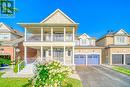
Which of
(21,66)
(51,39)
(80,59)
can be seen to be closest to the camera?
(21,66)

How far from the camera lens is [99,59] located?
4856cm

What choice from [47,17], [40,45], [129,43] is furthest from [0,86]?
[129,43]

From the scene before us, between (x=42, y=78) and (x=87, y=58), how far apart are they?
136ft

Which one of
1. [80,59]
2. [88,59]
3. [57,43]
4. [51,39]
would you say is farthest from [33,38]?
[88,59]

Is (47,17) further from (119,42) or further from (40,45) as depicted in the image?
(119,42)

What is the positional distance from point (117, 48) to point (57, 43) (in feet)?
74.8

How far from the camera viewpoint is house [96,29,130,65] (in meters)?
48.3

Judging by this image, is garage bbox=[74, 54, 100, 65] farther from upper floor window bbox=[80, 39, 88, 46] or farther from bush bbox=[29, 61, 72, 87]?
bush bbox=[29, 61, 72, 87]

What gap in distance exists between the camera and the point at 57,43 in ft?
97.1

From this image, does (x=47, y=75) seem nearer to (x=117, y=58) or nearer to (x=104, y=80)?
(x=104, y=80)

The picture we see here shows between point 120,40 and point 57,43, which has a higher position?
point 120,40

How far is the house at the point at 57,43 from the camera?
2961 centimetres

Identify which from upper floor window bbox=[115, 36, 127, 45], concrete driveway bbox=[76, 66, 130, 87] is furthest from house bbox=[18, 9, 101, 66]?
upper floor window bbox=[115, 36, 127, 45]

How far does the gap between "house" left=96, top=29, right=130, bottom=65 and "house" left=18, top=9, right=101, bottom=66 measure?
104 inches
